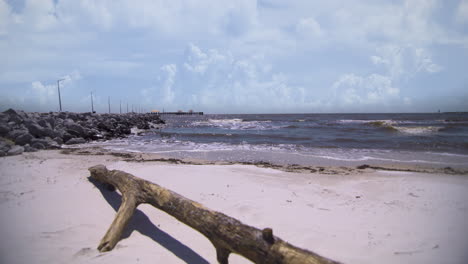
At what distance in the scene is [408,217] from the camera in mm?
3455

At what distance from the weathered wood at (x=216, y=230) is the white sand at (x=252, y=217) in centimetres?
28

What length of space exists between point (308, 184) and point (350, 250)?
8.08ft

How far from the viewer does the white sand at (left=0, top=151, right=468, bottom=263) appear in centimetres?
254

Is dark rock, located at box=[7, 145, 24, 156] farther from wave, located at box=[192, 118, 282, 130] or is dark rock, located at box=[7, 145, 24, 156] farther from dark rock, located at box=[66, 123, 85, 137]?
wave, located at box=[192, 118, 282, 130]

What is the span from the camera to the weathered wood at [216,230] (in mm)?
1877

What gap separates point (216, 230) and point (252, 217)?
4.02ft

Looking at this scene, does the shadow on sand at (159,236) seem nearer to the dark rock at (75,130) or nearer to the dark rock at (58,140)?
the dark rock at (58,140)

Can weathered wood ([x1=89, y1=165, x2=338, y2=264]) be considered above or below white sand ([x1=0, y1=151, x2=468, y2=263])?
above

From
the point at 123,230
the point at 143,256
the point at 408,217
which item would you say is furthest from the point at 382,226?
the point at 123,230

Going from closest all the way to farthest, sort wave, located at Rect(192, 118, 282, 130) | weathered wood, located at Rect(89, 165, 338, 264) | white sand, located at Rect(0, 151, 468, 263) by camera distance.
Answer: weathered wood, located at Rect(89, 165, 338, 264)
white sand, located at Rect(0, 151, 468, 263)
wave, located at Rect(192, 118, 282, 130)

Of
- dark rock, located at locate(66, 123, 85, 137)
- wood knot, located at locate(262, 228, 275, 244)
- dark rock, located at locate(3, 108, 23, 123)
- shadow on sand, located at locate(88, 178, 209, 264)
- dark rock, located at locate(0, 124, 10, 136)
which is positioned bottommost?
shadow on sand, located at locate(88, 178, 209, 264)

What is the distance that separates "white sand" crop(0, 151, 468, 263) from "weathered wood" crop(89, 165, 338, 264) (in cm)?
28

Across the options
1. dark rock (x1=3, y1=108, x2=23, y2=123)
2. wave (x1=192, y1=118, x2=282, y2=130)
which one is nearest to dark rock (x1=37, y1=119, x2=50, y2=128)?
dark rock (x1=3, y1=108, x2=23, y2=123)

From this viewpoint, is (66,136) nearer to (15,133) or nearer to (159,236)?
(15,133)
